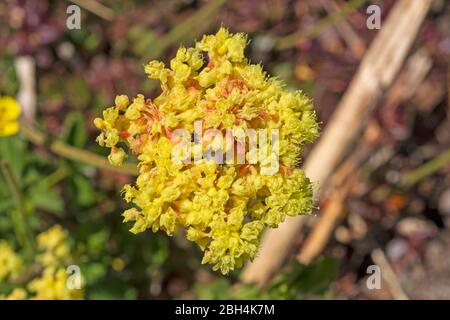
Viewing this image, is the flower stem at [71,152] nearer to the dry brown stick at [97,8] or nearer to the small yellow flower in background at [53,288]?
the small yellow flower in background at [53,288]

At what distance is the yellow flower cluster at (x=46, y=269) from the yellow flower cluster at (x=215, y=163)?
2.91ft

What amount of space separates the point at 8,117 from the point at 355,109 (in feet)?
4.84

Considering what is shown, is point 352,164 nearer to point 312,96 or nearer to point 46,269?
point 312,96

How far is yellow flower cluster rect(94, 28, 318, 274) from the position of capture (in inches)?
68.0

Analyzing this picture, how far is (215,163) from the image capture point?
173 centimetres

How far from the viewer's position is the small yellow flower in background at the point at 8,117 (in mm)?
2502

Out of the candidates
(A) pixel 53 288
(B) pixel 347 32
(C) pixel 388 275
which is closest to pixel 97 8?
(B) pixel 347 32

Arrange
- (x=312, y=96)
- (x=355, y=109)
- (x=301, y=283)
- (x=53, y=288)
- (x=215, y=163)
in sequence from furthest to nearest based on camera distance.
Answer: (x=312, y=96), (x=355, y=109), (x=301, y=283), (x=53, y=288), (x=215, y=163)

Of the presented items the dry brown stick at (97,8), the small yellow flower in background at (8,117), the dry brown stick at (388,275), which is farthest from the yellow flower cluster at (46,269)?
the dry brown stick at (388,275)

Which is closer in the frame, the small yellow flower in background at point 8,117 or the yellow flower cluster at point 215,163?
the yellow flower cluster at point 215,163

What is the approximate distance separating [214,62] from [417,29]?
4.68 ft

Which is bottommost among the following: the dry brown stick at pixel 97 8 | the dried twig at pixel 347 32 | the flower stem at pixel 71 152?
the flower stem at pixel 71 152

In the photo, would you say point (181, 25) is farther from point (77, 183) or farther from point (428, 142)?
point (428, 142)

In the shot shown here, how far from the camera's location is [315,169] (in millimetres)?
3023
